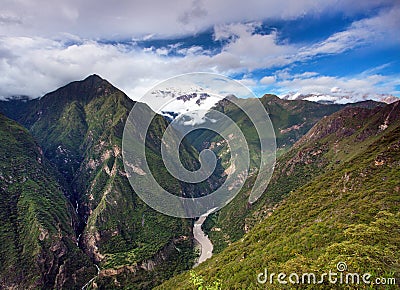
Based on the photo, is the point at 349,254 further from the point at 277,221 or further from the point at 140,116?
the point at 140,116

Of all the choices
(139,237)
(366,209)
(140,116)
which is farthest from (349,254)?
(140,116)

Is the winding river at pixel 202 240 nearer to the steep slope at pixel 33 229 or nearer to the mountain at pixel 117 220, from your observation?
the mountain at pixel 117 220
